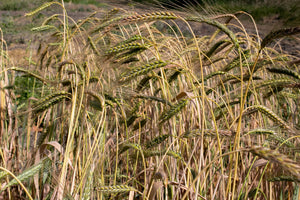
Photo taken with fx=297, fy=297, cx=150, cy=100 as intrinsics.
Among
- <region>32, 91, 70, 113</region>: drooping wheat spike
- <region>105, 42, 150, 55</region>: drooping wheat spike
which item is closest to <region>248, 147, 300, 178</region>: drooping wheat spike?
<region>105, 42, 150, 55</region>: drooping wheat spike

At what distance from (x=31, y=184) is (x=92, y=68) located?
2.79 feet

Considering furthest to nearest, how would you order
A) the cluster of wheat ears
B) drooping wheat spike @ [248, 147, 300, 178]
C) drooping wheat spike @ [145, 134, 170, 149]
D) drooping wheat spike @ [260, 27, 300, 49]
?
1. drooping wheat spike @ [145, 134, 170, 149]
2. the cluster of wheat ears
3. drooping wheat spike @ [260, 27, 300, 49]
4. drooping wheat spike @ [248, 147, 300, 178]

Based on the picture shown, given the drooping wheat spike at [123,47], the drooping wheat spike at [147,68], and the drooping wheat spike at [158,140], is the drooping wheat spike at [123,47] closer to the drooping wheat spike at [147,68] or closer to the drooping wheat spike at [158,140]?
the drooping wheat spike at [147,68]

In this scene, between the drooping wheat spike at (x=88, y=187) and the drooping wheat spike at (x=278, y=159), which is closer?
the drooping wheat spike at (x=278, y=159)

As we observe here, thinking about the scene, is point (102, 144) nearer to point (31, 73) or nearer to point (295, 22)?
point (31, 73)

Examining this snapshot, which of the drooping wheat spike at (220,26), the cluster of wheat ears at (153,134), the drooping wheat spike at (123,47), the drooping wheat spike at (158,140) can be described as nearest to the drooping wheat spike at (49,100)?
the cluster of wheat ears at (153,134)

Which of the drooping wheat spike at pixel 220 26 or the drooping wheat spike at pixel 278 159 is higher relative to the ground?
the drooping wheat spike at pixel 220 26

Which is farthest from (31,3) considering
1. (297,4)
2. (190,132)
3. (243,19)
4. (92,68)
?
(297,4)

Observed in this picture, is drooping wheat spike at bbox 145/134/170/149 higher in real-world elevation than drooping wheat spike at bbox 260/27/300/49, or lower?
lower

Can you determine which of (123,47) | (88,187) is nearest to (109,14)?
(123,47)

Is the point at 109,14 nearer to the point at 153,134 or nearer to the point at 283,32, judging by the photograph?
the point at 153,134

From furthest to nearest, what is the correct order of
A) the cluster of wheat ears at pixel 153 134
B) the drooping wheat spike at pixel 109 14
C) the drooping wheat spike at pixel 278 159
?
the drooping wheat spike at pixel 109 14 < the cluster of wheat ears at pixel 153 134 < the drooping wheat spike at pixel 278 159

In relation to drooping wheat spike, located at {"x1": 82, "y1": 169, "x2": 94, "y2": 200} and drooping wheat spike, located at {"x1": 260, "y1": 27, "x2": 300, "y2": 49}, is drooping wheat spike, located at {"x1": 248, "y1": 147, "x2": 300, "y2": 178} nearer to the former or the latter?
drooping wheat spike, located at {"x1": 260, "y1": 27, "x2": 300, "y2": 49}

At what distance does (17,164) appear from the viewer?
6.79ft
